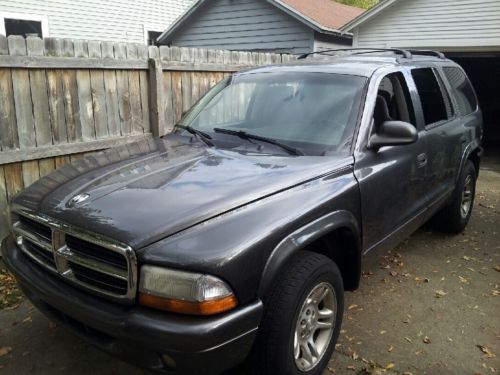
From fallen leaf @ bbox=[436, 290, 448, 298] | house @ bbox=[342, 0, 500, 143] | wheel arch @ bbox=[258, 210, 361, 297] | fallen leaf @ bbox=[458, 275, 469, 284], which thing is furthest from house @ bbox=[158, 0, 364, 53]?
wheel arch @ bbox=[258, 210, 361, 297]

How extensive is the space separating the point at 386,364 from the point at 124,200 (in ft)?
6.63

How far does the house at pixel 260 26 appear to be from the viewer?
13.6 m

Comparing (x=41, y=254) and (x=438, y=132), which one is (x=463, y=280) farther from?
(x=41, y=254)

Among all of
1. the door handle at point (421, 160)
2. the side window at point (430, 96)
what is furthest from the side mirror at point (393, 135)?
the side window at point (430, 96)

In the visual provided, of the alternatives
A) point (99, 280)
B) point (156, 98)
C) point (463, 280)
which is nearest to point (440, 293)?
point (463, 280)

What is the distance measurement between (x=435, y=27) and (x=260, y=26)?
5.26 meters

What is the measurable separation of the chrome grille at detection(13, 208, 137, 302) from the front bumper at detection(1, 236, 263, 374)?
3.1 inches

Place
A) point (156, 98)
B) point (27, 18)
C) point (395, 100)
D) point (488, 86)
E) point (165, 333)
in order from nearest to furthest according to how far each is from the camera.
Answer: point (165, 333)
point (395, 100)
point (156, 98)
point (27, 18)
point (488, 86)

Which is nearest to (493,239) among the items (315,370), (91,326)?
(315,370)

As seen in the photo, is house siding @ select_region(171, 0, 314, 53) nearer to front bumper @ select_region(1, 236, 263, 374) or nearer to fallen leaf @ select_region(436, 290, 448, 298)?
fallen leaf @ select_region(436, 290, 448, 298)

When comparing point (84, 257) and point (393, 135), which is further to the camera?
point (393, 135)

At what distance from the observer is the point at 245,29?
14.9m

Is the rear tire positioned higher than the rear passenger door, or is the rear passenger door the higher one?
the rear passenger door

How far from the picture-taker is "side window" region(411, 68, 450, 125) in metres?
4.15
